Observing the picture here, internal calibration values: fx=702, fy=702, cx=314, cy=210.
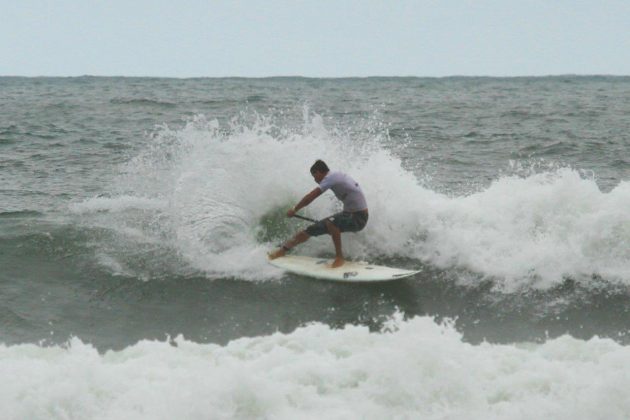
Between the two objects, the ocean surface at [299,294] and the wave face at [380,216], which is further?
the wave face at [380,216]

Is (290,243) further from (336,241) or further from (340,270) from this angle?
(340,270)

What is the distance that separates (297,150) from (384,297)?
12.5 feet

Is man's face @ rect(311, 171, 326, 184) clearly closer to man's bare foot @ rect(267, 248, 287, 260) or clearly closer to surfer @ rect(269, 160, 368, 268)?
surfer @ rect(269, 160, 368, 268)

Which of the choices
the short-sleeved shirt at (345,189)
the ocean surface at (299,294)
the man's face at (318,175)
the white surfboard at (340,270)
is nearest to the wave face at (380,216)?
the ocean surface at (299,294)

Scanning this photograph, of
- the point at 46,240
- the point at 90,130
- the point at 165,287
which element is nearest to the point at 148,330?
the point at 165,287

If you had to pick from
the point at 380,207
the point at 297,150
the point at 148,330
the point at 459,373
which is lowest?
the point at 148,330

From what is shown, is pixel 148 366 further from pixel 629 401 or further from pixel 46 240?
pixel 46 240

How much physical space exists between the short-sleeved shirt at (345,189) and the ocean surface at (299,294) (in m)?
1.10

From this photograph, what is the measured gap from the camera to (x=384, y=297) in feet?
32.4

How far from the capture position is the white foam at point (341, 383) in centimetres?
609

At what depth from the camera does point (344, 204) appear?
10.6m

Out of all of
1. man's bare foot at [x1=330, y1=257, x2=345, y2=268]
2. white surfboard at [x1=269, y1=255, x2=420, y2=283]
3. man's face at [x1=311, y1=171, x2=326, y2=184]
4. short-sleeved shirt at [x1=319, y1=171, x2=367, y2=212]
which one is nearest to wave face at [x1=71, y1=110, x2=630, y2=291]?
white surfboard at [x1=269, y1=255, x2=420, y2=283]

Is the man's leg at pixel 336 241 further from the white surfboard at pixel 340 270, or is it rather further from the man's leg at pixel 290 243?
the man's leg at pixel 290 243

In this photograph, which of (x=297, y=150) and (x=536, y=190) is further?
(x=297, y=150)
